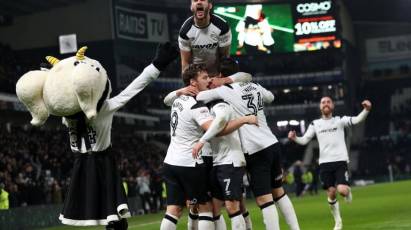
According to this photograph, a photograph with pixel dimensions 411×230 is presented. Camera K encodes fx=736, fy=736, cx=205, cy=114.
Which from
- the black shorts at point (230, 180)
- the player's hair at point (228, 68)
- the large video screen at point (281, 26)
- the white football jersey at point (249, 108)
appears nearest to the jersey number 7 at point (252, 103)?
the white football jersey at point (249, 108)

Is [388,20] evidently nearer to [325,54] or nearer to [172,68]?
[325,54]

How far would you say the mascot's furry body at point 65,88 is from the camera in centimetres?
809

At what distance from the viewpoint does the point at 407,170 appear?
189 feet

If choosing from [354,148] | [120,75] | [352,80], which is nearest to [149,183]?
[120,75]

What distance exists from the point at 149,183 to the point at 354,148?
33.6 metres

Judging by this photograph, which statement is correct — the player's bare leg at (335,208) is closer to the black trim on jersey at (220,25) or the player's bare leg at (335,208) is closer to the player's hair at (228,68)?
the player's hair at (228,68)

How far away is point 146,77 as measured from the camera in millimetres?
8586

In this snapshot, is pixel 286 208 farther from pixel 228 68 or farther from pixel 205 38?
pixel 205 38

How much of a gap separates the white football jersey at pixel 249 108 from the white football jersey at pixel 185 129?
0.46 metres

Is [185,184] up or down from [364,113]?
down

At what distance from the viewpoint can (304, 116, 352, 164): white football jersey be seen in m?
15.2

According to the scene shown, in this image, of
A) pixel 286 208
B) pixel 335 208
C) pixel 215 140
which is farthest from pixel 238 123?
pixel 335 208

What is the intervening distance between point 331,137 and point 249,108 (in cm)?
608

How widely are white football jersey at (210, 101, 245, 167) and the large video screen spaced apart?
40673mm
